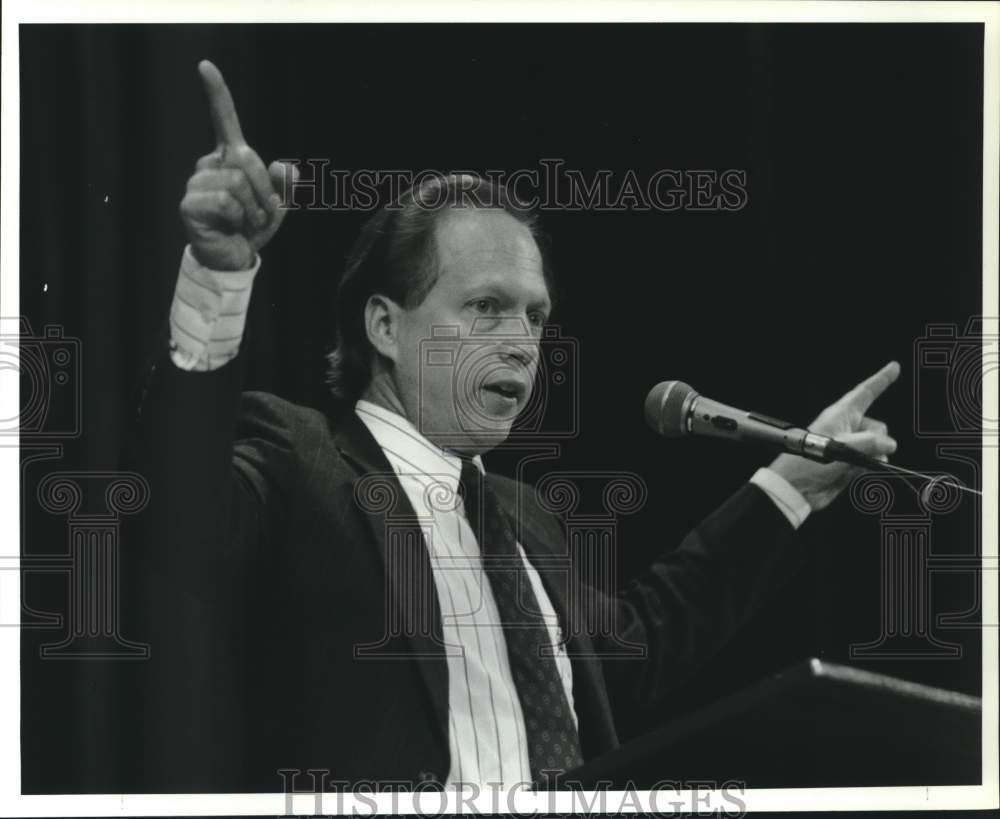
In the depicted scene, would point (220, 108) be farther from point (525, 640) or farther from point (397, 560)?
point (525, 640)

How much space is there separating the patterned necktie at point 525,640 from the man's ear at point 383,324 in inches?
11.7

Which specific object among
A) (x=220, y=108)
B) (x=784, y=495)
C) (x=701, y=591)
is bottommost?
(x=701, y=591)

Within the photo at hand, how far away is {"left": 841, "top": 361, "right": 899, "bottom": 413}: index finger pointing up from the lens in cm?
337

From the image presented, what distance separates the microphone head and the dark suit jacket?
16.8 inches

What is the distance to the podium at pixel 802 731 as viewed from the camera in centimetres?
230

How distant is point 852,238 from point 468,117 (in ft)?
2.98

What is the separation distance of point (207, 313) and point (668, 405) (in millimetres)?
1025

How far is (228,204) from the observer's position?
10.1 feet

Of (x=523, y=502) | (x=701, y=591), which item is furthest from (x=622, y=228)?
(x=701, y=591)

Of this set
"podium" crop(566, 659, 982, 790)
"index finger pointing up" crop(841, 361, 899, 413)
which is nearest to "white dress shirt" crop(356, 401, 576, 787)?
"podium" crop(566, 659, 982, 790)

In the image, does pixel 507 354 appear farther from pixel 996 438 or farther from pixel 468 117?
pixel 996 438

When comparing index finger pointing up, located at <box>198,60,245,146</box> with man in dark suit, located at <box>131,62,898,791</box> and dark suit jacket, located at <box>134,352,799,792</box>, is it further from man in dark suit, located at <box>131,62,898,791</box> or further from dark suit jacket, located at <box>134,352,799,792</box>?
dark suit jacket, located at <box>134,352,799,792</box>

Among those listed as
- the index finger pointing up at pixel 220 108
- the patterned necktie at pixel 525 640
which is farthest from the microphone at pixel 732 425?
the index finger pointing up at pixel 220 108

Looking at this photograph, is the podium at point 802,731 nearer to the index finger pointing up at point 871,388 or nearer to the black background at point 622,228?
the black background at point 622,228
